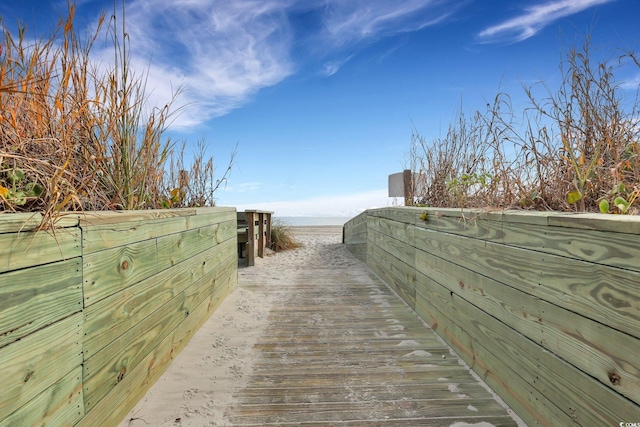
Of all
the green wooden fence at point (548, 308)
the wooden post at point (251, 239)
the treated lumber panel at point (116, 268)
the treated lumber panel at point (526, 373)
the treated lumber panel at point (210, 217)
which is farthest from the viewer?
the wooden post at point (251, 239)

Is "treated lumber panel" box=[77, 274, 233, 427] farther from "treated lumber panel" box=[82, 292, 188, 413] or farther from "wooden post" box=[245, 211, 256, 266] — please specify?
"wooden post" box=[245, 211, 256, 266]

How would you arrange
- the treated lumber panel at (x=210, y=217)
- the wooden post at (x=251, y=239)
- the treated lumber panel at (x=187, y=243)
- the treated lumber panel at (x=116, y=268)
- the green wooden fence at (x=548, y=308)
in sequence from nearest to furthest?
the green wooden fence at (x=548, y=308), the treated lumber panel at (x=116, y=268), the treated lumber panel at (x=187, y=243), the treated lumber panel at (x=210, y=217), the wooden post at (x=251, y=239)

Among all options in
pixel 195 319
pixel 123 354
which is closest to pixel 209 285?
pixel 195 319

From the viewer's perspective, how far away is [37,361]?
44.0 inches

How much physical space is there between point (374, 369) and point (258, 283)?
2591mm

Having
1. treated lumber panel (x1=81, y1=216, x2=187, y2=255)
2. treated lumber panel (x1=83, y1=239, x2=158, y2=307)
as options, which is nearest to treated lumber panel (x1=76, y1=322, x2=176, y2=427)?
treated lumber panel (x1=83, y1=239, x2=158, y2=307)

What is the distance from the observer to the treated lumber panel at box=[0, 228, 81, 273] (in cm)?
102

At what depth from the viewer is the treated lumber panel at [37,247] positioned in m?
1.02

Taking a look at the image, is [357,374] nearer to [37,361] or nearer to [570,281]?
[570,281]

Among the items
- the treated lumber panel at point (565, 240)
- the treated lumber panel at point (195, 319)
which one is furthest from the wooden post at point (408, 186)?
the treated lumber panel at point (565, 240)

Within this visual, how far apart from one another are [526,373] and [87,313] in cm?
180

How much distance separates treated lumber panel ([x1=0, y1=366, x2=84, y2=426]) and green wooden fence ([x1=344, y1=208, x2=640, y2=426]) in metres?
1.77

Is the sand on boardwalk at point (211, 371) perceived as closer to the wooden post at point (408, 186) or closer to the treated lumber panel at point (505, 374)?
the treated lumber panel at point (505, 374)

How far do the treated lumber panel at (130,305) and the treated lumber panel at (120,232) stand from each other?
0.22 m
